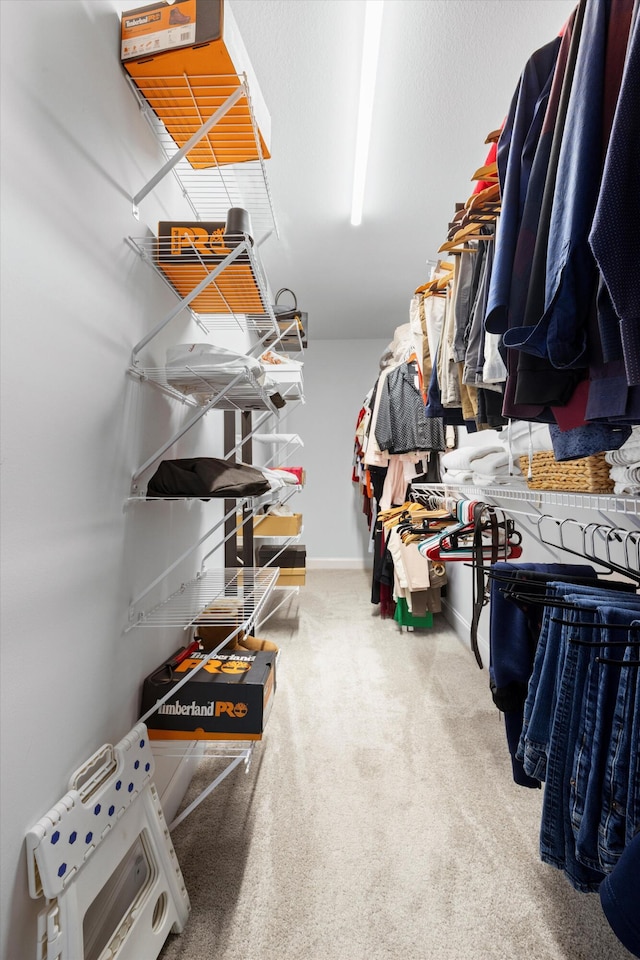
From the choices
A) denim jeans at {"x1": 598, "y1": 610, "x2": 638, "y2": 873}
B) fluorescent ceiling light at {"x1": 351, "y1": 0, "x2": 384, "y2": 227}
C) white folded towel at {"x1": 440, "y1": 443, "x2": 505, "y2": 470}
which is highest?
fluorescent ceiling light at {"x1": 351, "y1": 0, "x2": 384, "y2": 227}

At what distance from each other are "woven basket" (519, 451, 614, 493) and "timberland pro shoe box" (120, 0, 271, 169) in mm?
1256

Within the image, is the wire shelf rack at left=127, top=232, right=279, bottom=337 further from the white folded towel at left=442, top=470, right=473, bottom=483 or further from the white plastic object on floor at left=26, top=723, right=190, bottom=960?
the white plastic object on floor at left=26, top=723, right=190, bottom=960

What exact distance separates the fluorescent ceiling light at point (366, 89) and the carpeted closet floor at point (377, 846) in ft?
8.77

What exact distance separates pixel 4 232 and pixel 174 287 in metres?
0.81

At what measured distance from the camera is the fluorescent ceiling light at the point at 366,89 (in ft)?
5.25

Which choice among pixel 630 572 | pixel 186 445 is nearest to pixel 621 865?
pixel 630 572

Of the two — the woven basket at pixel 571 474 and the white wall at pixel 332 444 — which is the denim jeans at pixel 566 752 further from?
the white wall at pixel 332 444

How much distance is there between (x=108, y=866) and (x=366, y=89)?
264 centimetres

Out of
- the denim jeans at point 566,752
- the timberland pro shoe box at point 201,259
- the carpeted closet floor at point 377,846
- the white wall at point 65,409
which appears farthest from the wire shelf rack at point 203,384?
the carpeted closet floor at point 377,846

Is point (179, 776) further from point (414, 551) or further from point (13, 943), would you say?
point (414, 551)

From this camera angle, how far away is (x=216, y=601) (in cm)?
161

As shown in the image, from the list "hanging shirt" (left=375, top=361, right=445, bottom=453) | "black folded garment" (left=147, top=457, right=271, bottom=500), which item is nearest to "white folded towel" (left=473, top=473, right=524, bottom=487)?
"black folded garment" (left=147, top=457, right=271, bottom=500)

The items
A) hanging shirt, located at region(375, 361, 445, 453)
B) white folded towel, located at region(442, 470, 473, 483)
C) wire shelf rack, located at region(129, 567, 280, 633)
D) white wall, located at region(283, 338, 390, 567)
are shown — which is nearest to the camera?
wire shelf rack, located at region(129, 567, 280, 633)

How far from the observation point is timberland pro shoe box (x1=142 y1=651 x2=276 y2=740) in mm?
1282
